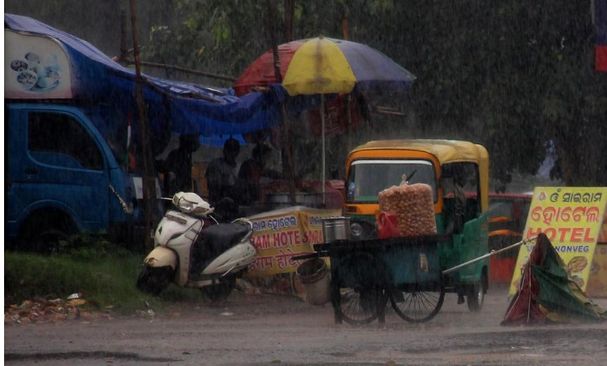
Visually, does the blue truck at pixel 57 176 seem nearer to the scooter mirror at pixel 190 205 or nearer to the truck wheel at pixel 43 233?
the truck wheel at pixel 43 233

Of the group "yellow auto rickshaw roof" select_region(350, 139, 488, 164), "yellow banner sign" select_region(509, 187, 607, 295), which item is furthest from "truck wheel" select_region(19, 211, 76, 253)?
"yellow banner sign" select_region(509, 187, 607, 295)

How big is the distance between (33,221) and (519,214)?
8.25m

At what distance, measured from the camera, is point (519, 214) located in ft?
73.5

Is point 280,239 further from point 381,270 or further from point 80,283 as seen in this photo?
point 381,270

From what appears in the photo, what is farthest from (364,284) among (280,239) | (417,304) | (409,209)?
(280,239)

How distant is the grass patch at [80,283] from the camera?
15.2 meters

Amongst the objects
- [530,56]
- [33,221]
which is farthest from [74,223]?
[530,56]

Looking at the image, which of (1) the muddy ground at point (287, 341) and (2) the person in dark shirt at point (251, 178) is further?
(2) the person in dark shirt at point (251, 178)

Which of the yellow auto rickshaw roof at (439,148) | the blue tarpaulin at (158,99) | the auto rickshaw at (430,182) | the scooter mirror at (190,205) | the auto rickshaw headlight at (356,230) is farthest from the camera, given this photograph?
the blue tarpaulin at (158,99)

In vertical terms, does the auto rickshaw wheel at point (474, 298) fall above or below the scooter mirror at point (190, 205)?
below

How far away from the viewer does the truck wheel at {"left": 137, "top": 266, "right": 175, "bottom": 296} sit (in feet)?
51.6

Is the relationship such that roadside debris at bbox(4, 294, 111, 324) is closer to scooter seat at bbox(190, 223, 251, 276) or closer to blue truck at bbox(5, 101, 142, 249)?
scooter seat at bbox(190, 223, 251, 276)

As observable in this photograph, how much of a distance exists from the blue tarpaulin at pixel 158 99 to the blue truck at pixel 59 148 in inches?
0.8

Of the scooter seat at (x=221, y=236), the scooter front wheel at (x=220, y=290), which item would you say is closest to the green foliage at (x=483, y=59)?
the scooter seat at (x=221, y=236)
